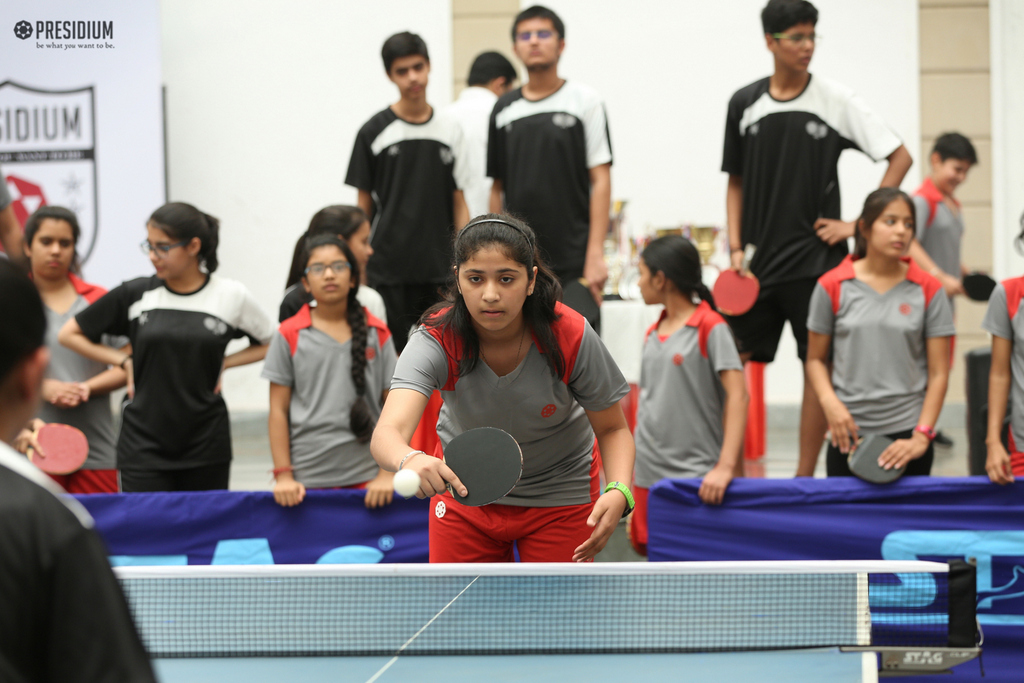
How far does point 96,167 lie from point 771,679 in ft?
16.8

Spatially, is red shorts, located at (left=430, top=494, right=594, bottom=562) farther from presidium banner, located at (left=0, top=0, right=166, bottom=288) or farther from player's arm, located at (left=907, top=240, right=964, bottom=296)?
player's arm, located at (left=907, top=240, right=964, bottom=296)

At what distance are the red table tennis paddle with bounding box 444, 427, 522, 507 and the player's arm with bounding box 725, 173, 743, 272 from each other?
283 centimetres

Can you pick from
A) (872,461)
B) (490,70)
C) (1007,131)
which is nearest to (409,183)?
(490,70)

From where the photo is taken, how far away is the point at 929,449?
13.2ft

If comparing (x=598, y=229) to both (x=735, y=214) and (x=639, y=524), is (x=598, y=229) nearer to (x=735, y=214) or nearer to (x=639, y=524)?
(x=735, y=214)

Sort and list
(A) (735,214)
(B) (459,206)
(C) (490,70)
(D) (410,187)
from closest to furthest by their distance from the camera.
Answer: (A) (735,214) < (D) (410,187) < (B) (459,206) < (C) (490,70)

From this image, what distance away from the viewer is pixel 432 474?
2213 mm

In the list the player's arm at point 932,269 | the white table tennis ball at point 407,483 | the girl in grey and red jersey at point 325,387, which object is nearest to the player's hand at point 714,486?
the girl in grey and red jersey at point 325,387

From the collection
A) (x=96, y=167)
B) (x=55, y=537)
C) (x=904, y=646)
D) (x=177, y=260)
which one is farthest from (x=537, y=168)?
(x=55, y=537)

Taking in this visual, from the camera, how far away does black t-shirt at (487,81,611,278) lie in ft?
16.3

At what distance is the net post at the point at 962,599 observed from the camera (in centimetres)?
238

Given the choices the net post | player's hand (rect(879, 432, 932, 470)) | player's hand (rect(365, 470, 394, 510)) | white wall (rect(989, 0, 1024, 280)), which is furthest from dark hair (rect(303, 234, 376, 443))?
white wall (rect(989, 0, 1024, 280))

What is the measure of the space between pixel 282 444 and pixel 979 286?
3.48m

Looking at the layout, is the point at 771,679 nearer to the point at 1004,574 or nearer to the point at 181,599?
the point at 181,599
